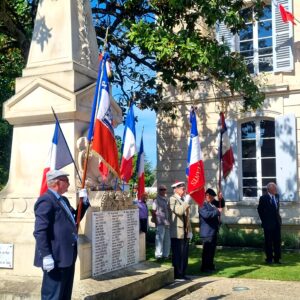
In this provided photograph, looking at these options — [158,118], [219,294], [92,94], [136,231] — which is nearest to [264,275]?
[219,294]

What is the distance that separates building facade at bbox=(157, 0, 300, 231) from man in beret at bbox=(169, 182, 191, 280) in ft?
21.7

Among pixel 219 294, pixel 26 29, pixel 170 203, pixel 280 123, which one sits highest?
pixel 26 29

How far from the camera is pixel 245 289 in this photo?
8.97 meters

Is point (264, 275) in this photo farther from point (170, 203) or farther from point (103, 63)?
point (103, 63)

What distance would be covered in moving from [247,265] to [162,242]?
6.68 feet

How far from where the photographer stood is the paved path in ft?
27.3

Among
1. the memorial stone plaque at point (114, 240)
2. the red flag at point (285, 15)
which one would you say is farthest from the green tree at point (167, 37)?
the memorial stone plaque at point (114, 240)

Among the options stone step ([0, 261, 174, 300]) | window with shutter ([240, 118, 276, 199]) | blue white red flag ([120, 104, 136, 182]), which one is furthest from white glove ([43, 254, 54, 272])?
window with shutter ([240, 118, 276, 199])

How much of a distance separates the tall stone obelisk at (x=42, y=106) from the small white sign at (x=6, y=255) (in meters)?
0.04

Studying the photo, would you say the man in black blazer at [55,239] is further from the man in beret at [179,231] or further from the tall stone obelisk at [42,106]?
the man in beret at [179,231]

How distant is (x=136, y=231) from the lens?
8578mm

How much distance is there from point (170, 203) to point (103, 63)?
3730mm

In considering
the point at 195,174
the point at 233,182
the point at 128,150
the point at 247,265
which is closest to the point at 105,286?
the point at 128,150

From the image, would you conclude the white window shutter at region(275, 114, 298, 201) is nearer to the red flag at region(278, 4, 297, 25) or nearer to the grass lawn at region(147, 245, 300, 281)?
the grass lawn at region(147, 245, 300, 281)
